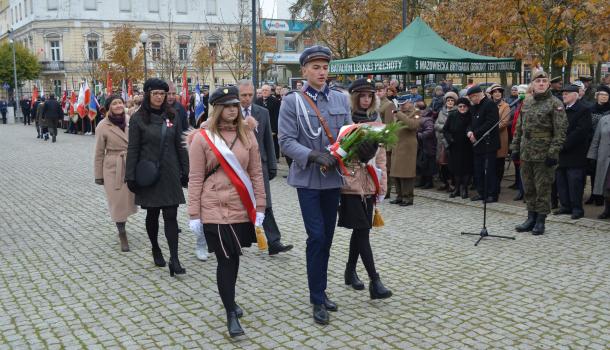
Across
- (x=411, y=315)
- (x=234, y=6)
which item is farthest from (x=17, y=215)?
(x=234, y=6)

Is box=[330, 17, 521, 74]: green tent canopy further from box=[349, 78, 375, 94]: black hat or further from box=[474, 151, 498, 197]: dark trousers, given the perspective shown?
box=[349, 78, 375, 94]: black hat

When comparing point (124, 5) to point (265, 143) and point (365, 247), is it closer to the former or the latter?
point (265, 143)

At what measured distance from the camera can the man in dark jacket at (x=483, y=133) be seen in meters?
10.4

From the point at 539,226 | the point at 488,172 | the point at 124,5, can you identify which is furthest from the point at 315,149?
the point at 124,5

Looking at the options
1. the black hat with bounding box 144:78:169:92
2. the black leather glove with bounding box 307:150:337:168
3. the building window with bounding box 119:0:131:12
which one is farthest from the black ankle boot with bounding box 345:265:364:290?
the building window with bounding box 119:0:131:12

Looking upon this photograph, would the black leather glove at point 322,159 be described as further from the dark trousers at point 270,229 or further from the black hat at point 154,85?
the dark trousers at point 270,229

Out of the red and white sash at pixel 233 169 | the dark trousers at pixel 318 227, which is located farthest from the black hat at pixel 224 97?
the dark trousers at pixel 318 227

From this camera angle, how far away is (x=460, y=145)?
36.8 feet

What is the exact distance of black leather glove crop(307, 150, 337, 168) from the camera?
16.4ft

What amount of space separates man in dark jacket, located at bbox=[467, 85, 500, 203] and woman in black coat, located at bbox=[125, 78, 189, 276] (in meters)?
5.39

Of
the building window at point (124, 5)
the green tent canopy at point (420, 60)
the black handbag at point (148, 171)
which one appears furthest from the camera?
the building window at point (124, 5)

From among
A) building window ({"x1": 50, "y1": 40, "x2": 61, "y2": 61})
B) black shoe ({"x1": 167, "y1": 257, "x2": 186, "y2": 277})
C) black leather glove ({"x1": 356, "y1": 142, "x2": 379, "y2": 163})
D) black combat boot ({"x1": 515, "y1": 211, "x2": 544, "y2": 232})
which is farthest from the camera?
building window ({"x1": 50, "y1": 40, "x2": 61, "y2": 61})

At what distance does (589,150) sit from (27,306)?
7540 millimetres

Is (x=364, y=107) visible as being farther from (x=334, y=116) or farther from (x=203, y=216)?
(x=203, y=216)
